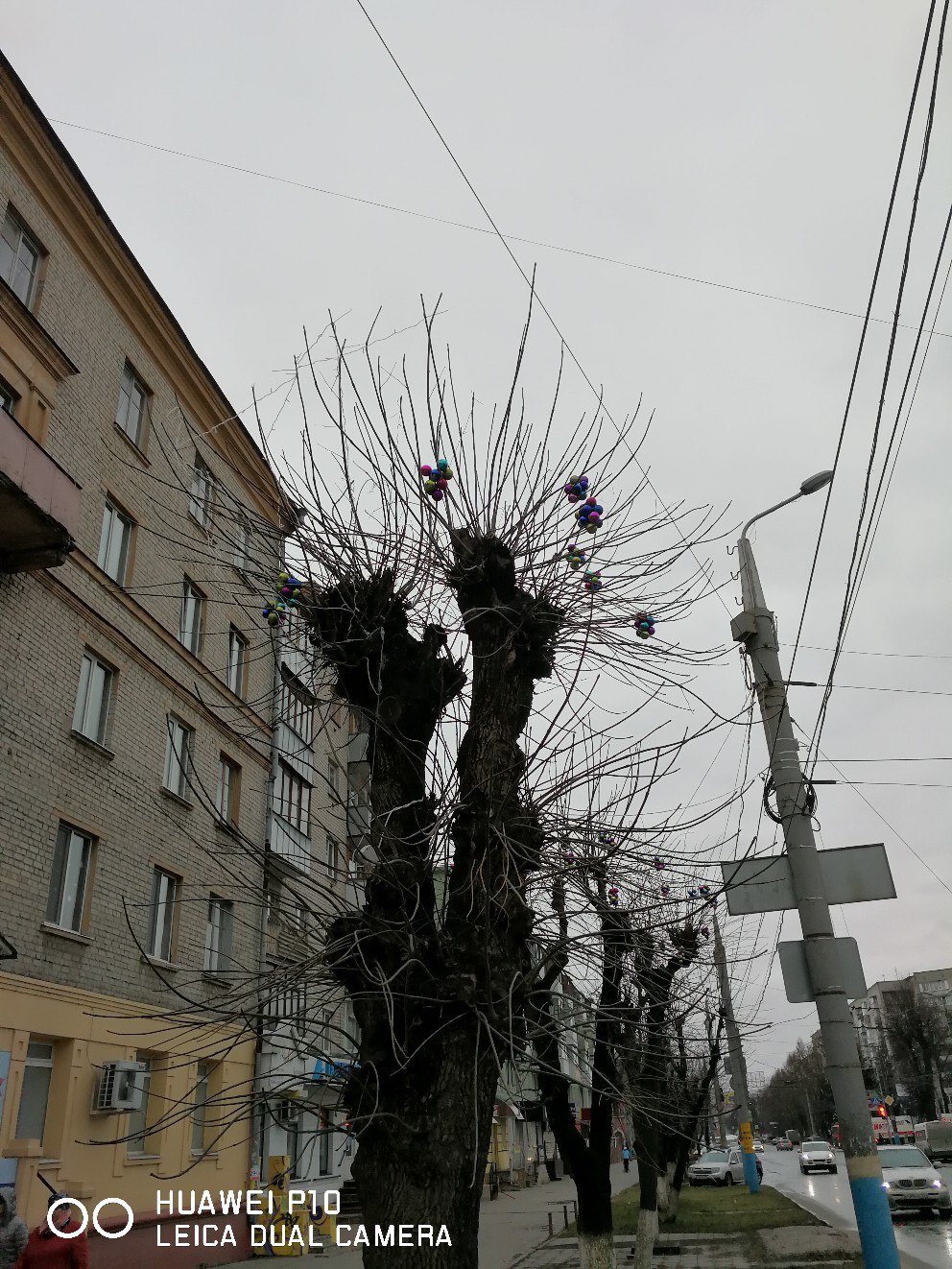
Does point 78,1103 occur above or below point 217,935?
below

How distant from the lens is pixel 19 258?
1314cm

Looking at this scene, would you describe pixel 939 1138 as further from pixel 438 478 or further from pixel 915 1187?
pixel 438 478

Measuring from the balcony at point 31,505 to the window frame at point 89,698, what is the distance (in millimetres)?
1671

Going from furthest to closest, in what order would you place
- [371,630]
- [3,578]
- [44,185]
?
[44,185]
[3,578]
[371,630]

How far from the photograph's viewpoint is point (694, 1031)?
2016 cm

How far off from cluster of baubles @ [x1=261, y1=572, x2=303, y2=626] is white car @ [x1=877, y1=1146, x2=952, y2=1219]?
63.9 feet

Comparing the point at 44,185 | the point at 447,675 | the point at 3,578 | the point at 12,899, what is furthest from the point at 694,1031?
the point at 44,185

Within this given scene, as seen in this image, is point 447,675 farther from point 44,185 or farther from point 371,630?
point 44,185

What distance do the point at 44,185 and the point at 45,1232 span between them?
41.7 ft

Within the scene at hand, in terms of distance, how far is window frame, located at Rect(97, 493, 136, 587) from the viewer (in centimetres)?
1404

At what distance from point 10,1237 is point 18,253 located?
38.1 feet

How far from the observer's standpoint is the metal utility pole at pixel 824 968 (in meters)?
5.82

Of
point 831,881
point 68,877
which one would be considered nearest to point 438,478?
point 831,881

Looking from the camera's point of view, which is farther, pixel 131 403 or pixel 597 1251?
pixel 131 403
